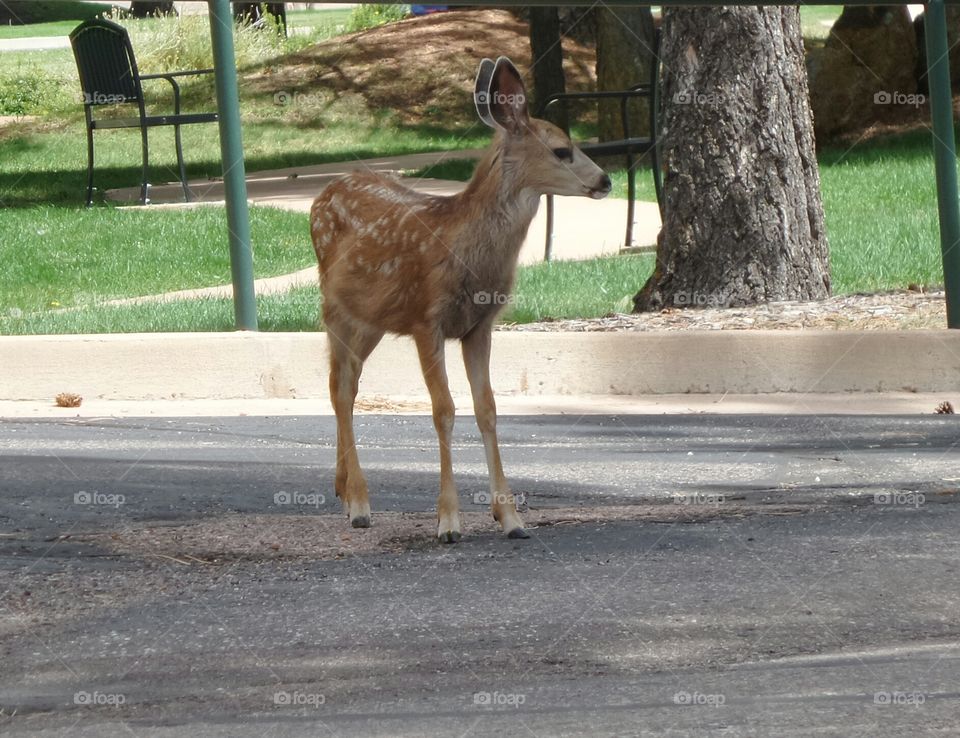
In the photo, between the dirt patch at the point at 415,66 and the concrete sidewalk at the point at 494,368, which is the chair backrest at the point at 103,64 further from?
the dirt patch at the point at 415,66

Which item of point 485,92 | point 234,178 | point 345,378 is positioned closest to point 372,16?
point 234,178

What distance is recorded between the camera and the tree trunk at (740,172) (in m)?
11.6

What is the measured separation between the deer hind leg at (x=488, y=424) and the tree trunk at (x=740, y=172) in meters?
5.30

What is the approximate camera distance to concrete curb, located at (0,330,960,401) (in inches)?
393

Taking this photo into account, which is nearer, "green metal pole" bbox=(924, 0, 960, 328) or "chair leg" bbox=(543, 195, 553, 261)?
"green metal pole" bbox=(924, 0, 960, 328)

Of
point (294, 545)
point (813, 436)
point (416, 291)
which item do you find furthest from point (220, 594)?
point (813, 436)

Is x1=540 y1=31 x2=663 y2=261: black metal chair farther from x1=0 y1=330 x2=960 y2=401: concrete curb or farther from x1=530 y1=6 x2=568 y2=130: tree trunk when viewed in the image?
x1=530 y1=6 x2=568 y2=130: tree trunk

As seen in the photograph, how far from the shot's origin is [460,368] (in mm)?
10234

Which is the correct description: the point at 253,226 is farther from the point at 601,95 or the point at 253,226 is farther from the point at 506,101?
the point at 506,101

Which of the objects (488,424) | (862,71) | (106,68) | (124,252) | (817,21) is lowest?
(488,424)

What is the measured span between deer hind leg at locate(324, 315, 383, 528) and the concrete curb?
2888mm

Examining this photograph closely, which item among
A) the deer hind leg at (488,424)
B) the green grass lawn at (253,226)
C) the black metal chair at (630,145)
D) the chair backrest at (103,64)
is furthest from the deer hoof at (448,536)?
the chair backrest at (103,64)

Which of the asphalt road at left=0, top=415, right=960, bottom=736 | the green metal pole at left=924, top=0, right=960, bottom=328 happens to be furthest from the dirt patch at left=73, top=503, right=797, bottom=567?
the green metal pole at left=924, top=0, right=960, bottom=328

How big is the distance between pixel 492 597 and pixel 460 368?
4.71 m
